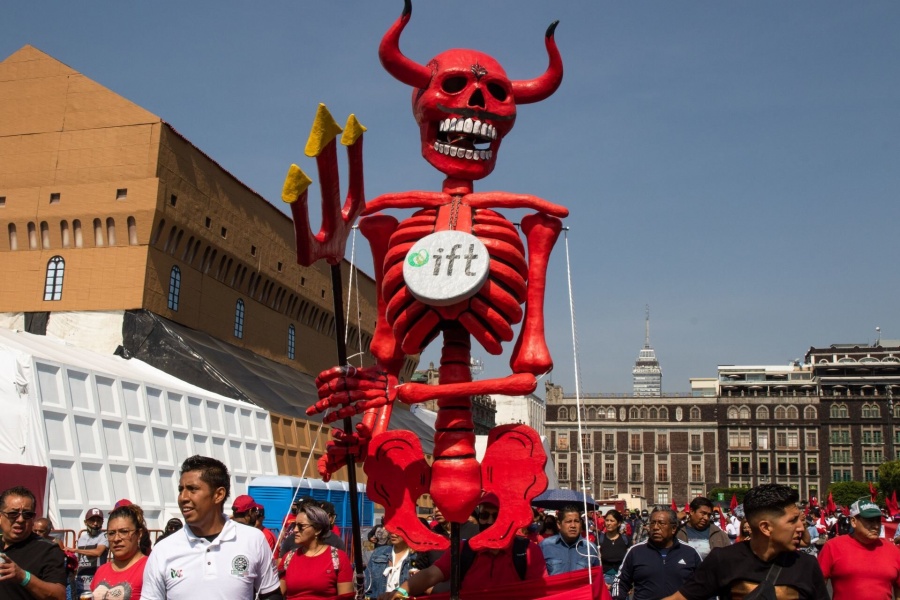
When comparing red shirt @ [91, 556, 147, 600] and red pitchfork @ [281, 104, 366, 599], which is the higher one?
red pitchfork @ [281, 104, 366, 599]

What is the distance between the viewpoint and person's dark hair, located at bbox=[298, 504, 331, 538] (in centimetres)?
624

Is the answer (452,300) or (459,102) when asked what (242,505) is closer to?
(452,300)

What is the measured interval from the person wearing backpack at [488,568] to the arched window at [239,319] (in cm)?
3003

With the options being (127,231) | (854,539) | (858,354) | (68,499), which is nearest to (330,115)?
(854,539)

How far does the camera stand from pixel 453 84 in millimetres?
7043

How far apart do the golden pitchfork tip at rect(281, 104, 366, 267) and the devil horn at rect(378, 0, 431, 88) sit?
965 mm

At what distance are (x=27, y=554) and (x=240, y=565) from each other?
1392 mm

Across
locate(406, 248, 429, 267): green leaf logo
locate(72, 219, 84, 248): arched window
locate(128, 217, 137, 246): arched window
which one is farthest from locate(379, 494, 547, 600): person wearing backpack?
locate(72, 219, 84, 248): arched window

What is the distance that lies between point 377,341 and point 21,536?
2.77 m

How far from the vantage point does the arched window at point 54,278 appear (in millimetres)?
29812

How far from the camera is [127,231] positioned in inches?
1158

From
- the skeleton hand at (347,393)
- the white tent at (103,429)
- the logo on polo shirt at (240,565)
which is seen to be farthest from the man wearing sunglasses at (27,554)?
the white tent at (103,429)

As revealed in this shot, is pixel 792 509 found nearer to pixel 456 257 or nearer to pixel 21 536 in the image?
pixel 456 257

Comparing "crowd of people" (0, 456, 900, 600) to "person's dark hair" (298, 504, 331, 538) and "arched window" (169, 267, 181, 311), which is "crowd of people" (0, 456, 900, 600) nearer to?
"person's dark hair" (298, 504, 331, 538)
